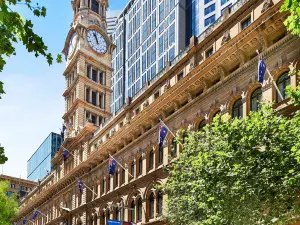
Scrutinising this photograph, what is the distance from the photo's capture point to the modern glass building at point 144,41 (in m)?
91.9

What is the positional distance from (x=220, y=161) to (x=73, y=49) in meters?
56.6

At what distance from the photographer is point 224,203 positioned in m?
18.6

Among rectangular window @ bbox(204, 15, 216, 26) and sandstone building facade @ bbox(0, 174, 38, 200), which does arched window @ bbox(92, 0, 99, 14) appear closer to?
rectangular window @ bbox(204, 15, 216, 26)

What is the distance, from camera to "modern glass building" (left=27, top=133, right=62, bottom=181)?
126m

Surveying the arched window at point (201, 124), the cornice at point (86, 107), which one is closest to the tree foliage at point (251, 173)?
the arched window at point (201, 124)

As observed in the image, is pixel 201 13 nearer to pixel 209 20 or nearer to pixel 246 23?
pixel 209 20

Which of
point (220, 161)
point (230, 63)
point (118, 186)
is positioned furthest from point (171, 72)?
point (220, 161)

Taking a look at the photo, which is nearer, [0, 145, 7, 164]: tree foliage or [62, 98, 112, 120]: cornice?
[0, 145, 7, 164]: tree foliage

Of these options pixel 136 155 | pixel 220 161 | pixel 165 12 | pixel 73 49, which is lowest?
pixel 220 161

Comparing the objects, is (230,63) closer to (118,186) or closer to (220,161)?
(220,161)

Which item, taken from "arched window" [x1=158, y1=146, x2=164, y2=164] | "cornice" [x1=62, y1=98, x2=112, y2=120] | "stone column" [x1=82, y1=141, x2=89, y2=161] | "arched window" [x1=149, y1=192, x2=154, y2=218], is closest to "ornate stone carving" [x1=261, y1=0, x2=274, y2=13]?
"arched window" [x1=158, y1=146, x2=164, y2=164]

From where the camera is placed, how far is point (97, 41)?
2854 inches

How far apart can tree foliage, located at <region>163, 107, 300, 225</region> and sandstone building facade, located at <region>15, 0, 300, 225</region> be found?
135 inches

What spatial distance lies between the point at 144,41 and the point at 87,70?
40.1 metres
